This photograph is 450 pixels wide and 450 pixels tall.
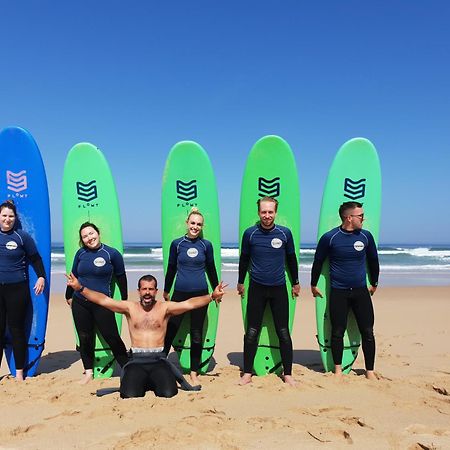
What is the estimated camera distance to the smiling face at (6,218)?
3.33 metres

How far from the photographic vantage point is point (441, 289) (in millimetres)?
9969

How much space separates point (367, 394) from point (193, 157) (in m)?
2.62

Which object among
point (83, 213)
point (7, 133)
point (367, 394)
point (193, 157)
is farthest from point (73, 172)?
point (367, 394)

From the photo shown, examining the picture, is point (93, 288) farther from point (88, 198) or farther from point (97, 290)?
point (88, 198)

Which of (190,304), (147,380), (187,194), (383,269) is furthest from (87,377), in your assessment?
(383,269)

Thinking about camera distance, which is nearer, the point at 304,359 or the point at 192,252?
the point at 192,252

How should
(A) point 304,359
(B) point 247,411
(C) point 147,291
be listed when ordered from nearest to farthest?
(B) point 247,411 < (C) point 147,291 < (A) point 304,359

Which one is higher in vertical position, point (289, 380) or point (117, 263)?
point (117, 263)

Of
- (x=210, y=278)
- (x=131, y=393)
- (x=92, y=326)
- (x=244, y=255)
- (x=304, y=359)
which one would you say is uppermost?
(x=244, y=255)

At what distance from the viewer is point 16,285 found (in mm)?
3402

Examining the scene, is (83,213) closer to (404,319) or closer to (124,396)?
(124,396)

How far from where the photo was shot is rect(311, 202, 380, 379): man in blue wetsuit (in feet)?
11.3

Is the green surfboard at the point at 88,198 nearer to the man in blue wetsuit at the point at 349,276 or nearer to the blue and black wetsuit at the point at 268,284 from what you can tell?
the blue and black wetsuit at the point at 268,284

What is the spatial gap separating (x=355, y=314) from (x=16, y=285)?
118 inches
